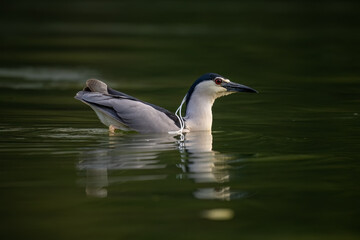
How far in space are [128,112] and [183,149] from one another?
133cm

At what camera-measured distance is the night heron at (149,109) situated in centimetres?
1239

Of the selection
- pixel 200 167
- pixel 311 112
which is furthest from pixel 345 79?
pixel 200 167

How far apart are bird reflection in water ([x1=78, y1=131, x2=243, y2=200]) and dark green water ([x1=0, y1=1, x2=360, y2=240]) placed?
22 millimetres

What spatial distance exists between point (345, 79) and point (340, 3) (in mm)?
29009

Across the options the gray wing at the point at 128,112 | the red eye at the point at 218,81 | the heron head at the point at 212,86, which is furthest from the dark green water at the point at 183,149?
the red eye at the point at 218,81

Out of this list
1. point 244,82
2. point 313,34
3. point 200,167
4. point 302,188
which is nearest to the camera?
point 302,188

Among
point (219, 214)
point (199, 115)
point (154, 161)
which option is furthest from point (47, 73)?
point (219, 214)

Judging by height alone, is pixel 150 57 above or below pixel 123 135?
above

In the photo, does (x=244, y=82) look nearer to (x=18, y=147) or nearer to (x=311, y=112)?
(x=311, y=112)

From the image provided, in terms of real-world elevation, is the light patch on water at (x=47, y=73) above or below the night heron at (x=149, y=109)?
above

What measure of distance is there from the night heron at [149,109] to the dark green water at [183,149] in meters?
0.22

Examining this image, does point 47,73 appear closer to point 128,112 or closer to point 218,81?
point 218,81

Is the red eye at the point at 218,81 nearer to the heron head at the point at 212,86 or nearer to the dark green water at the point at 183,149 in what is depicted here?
the heron head at the point at 212,86

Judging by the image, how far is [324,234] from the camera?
24.6 feet
